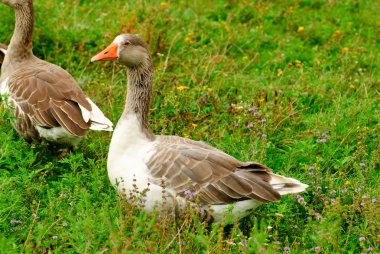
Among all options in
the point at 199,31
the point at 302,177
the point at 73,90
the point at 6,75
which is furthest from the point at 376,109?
the point at 6,75

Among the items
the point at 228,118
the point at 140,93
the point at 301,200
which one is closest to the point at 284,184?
the point at 301,200

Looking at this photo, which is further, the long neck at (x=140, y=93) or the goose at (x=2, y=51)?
the goose at (x=2, y=51)

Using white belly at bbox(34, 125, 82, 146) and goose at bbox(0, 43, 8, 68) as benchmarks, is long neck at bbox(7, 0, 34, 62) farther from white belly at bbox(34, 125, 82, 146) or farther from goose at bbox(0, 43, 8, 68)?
white belly at bbox(34, 125, 82, 146)

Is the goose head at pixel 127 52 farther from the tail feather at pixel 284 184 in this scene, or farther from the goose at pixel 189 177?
the tail feather at pixel 284 184

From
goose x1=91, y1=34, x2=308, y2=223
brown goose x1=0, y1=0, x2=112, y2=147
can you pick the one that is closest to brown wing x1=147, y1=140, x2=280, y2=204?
goose x1=91, y1=34, x2=308, y2=223

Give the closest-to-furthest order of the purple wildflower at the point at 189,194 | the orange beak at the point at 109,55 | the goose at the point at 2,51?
the purple wildflower at the point at 189,194
the orange beak at the point at 109,55
the goose at the point at 2,51

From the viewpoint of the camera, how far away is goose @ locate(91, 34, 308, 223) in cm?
452

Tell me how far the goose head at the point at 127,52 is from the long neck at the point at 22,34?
4.93 ft

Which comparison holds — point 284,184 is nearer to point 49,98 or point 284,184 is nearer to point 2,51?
point 49,98

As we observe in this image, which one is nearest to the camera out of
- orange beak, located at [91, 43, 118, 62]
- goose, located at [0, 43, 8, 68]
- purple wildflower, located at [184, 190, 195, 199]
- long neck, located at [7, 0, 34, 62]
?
purple wildflower, located at [184, 190, 195, 199]

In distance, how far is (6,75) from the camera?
236 inches

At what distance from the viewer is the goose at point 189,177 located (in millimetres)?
4516

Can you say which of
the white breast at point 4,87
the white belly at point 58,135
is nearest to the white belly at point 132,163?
the white belly at point 58,135

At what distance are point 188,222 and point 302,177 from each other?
1491mm
